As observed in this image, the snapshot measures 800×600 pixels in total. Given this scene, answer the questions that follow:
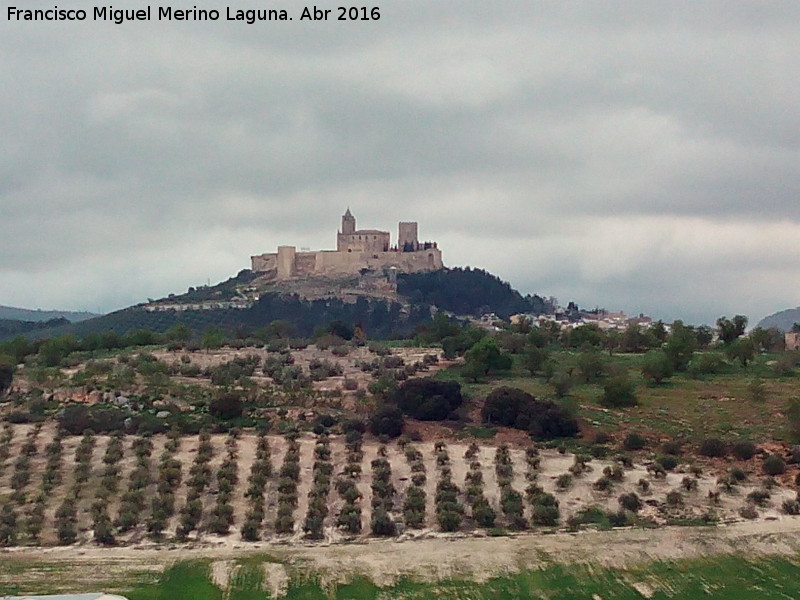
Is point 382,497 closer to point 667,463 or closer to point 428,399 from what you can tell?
point 667,463

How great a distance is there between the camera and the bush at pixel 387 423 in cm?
3025

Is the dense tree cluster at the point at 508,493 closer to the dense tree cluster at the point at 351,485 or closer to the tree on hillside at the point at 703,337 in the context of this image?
the dense tree cluster at the point at 351,485

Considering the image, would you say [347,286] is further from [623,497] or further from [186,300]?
[623,497]

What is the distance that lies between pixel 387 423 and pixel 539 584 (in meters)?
12.5

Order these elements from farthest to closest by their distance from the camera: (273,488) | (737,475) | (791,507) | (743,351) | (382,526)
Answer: (743,351) < (737,475) < (273,488) < (791,507) < (382,526)

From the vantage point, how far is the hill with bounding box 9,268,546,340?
9238 centimetres

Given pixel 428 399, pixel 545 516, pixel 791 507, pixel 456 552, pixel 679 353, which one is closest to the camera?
pixel 456 552

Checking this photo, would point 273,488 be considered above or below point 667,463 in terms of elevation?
below

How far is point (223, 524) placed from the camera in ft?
69.9

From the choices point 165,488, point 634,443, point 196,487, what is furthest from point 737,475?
point 165,488

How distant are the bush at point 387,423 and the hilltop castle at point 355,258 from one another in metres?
81.4

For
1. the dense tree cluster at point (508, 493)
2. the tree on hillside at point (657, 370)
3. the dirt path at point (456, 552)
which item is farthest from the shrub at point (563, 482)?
the tree on hillside at point (657, 370)

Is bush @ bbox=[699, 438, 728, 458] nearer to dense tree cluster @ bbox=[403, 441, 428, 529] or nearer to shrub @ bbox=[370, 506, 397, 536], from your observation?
dense tree cluster @ bbox=[403, 441, 428, 529]

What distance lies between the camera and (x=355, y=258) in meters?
114
